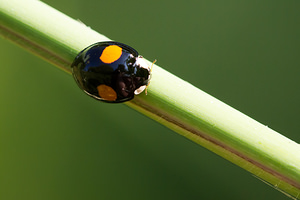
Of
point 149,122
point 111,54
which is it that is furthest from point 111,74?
point 149,122

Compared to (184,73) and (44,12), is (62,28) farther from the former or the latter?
(184,73)

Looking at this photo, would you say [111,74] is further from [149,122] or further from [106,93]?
[149,122]

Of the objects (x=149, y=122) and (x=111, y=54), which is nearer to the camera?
(x=111, y=54)

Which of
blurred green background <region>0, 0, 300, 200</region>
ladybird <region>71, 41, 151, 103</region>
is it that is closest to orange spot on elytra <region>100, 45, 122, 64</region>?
ladybird <region>71, 41, 151, 103</region>

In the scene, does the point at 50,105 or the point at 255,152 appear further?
the point at 50,105

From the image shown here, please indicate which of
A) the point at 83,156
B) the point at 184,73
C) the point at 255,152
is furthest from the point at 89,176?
the point at 255,152

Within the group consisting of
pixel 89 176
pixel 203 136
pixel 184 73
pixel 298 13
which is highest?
pixel 298 13

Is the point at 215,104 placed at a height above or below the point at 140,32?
below
